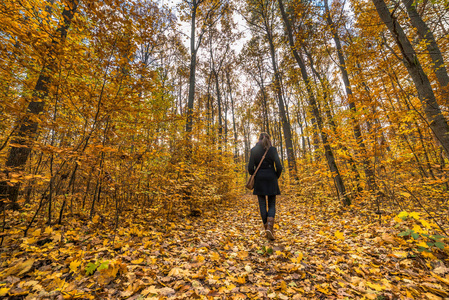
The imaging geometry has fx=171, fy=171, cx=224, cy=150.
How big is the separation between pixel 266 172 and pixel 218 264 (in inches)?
74.5

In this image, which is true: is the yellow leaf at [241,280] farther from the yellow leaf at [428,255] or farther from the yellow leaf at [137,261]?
the yellow leaf at [428,255]

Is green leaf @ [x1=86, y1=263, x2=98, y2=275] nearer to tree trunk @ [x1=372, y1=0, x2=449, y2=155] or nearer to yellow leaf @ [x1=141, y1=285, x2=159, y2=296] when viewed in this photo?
yellow leaf @ [x1=141, y1=285, x2=159, y2=296]

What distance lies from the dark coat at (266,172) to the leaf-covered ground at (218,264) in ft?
3.26

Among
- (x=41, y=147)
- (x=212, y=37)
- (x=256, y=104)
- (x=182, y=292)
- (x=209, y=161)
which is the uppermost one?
(x=212, y=37)

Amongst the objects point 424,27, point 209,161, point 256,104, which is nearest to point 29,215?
point 209,161

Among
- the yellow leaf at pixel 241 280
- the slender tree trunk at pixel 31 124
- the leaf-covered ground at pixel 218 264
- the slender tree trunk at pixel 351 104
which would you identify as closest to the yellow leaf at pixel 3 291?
the leaf-covered ground at pixel 218 264

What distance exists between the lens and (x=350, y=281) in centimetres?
199

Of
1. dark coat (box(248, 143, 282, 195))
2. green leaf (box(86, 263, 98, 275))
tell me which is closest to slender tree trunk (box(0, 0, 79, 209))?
green leaf (box(86, 263, 98, 275))

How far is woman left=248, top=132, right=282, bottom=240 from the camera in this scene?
3.45 metres

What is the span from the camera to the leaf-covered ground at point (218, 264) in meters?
1.79

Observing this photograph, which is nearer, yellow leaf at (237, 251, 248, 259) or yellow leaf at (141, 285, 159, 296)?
yellow leaf at (141, 285, 159, 296)

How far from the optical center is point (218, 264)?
255cm

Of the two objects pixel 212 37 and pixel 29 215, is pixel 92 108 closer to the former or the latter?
pixel 29 215

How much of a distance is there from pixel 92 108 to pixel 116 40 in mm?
1427
